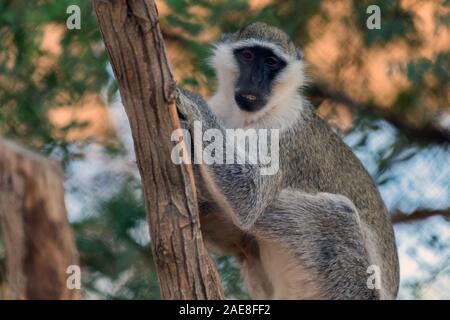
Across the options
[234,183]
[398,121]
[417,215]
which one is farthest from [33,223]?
[398,121]

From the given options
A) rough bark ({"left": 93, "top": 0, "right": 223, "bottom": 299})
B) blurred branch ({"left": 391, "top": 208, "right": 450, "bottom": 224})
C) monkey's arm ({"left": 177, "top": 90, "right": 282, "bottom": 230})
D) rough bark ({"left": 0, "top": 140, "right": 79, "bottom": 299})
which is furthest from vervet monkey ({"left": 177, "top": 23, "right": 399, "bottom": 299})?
rough bark ({"left": 0, "top": 140, "right": 79, "bottom": 299})

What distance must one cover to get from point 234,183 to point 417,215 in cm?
369

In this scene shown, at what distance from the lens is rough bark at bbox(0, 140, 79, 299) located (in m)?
4.89

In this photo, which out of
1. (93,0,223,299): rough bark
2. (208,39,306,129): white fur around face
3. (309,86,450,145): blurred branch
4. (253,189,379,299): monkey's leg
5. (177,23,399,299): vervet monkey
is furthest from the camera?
(309,86,450,145): blurred branch

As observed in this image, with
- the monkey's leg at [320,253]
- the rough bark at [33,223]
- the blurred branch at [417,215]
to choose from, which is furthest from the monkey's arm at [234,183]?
the blurred branch at [417,215]

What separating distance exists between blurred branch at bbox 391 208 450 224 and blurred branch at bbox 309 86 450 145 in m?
0.76

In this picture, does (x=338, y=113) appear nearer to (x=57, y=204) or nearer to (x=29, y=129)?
(x=29, y=129)

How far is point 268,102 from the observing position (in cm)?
→ 786

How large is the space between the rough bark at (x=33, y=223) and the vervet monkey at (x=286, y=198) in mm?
2090

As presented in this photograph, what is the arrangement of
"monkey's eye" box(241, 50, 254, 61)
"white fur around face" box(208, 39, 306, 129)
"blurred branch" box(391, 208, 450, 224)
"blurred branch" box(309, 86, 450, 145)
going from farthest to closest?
"blurred branch" box(309, 86, 450, 145) < "blurred branch" box(391, 208, 450, 224) < "monkey's eye" box(241, 50, 254, 61) < "white fur around face" box(208, 39, 306, 129)

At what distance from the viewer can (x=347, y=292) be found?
303 inches

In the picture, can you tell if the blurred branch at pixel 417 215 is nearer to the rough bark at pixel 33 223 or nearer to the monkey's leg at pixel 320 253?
the monkey's leg at pixel 320 253

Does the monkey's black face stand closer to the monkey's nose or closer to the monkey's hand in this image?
the monkey's nose
